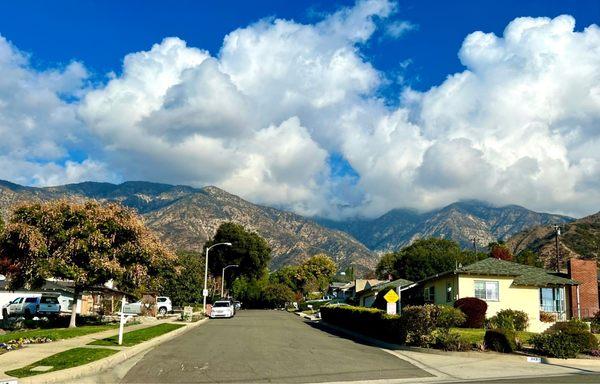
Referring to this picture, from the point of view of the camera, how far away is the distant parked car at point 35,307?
141 ft

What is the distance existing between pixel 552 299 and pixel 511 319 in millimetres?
7713

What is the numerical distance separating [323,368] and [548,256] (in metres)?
116

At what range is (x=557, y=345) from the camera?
891 inches

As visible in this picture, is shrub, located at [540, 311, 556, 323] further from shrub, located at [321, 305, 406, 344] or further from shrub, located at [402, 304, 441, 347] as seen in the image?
shrub, located at [402, 304, 441, 347]

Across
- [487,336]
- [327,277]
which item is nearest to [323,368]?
[487,336]

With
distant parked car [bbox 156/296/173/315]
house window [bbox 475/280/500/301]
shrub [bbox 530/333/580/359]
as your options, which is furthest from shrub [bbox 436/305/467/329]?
distant parked car [bbox 156/296/173/315]

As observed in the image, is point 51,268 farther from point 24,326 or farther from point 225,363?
point 225,363

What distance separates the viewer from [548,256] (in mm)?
122312

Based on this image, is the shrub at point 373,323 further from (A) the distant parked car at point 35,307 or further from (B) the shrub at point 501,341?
(A) the distant parked car at point 35,307

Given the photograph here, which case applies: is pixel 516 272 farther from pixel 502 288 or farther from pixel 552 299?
pixel 552 299

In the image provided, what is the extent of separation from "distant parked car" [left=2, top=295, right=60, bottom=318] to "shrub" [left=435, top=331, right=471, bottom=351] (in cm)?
2963

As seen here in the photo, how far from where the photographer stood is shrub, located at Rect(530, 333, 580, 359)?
73.7ft

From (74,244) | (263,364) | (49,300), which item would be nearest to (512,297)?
(263,364)

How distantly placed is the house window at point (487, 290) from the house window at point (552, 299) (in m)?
4.79
